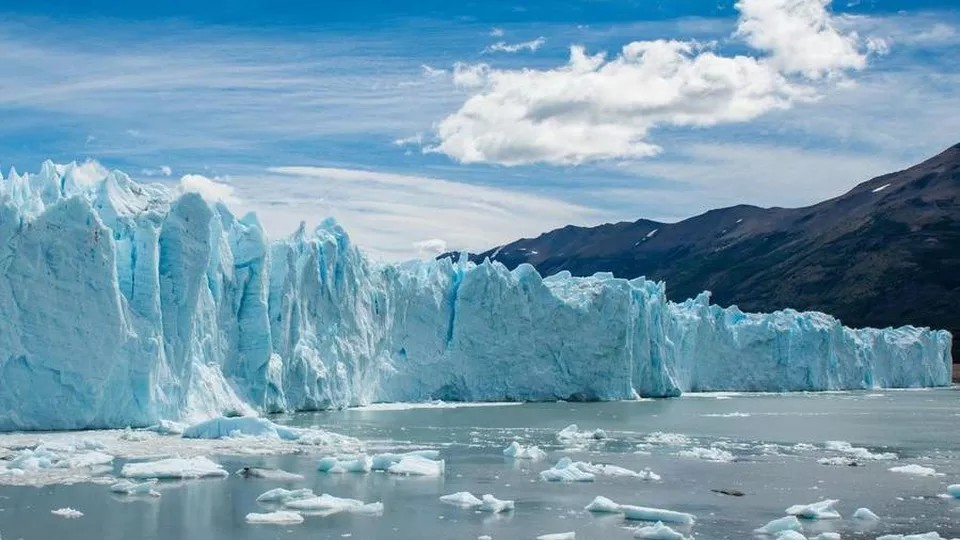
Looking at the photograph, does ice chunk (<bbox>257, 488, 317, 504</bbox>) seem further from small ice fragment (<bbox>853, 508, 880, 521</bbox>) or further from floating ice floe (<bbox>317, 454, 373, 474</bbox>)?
small ice fragment (<bbox>853, 508, 880, 521</bbox>)

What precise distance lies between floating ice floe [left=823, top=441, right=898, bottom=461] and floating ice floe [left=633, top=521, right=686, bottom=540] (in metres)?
9.59

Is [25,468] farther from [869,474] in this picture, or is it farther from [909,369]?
[909,369]

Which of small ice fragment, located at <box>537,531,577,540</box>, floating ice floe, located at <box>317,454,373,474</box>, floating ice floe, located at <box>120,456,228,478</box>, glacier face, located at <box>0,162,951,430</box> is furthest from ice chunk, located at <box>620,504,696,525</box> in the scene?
glacier face, located at <box>0,162,951,430</box>

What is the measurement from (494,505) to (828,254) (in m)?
99.6

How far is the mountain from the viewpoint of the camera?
93.6 metres

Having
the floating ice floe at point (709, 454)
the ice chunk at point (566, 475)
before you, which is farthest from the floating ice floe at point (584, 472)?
the floating ice floe at point (709, 454)

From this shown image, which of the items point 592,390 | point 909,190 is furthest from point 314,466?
point 909,190

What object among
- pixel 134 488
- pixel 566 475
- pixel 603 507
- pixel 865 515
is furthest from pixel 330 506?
pixel 865 515

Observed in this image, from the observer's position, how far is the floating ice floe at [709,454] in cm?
1947

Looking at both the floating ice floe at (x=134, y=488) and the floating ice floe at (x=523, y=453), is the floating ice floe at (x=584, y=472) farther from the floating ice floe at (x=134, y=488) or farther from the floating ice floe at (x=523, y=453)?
the floating ice floe at (x=134, y=488)

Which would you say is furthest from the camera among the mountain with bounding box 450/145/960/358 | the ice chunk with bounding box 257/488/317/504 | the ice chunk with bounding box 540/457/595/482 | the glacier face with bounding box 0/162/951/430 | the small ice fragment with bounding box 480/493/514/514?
the mountain with bounding box 450/145/960/358

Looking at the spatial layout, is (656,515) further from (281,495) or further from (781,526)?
(281,495)

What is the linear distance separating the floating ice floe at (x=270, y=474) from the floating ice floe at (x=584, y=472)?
361 cm

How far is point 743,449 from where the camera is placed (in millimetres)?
21391
